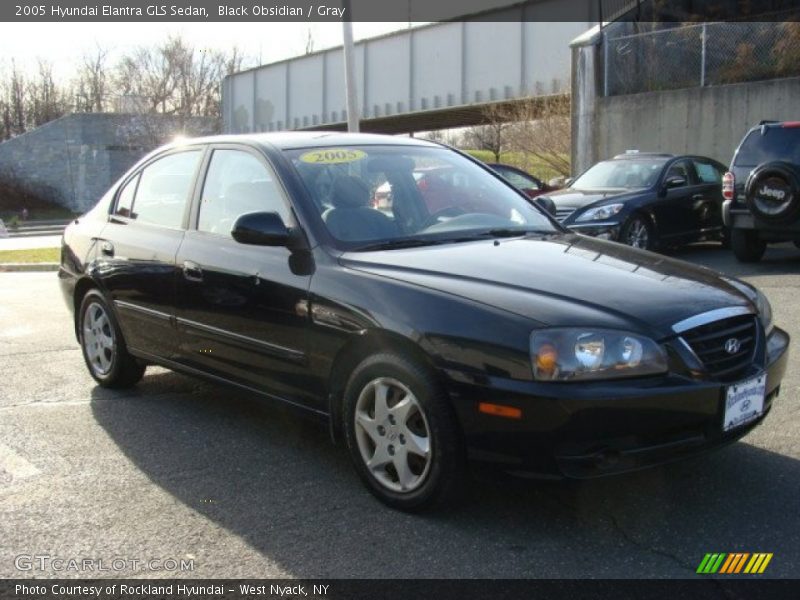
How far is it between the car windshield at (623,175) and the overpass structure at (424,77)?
39.0 feet

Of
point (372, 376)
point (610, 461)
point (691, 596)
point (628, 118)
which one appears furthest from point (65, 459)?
point (628, 118)

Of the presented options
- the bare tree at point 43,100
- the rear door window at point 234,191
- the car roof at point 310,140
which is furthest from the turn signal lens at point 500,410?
the bare tree at point 43,100

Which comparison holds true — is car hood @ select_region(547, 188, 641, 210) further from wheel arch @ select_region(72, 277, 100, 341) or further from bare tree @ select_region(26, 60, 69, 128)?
bare tree @ select_region(26, 60, 69, 128)

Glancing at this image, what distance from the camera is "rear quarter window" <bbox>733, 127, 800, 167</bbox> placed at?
33.0 ft

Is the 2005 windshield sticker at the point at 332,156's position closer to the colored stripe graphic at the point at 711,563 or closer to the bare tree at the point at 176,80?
the colored stripe graphic at the point at 711,563

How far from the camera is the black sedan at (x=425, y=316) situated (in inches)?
125

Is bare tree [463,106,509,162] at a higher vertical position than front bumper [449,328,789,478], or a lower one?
higher

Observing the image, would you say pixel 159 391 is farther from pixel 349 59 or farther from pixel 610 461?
pixel 349 59

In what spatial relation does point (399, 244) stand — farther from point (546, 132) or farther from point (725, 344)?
point (546, 132)

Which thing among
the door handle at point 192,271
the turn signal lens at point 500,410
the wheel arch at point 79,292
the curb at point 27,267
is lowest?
the curb at point 27,267

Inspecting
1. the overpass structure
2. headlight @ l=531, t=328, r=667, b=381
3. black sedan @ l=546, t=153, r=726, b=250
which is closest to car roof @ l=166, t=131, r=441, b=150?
headlight @ l=531, t=328, r=667, b=381

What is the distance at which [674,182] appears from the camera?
38.4ft

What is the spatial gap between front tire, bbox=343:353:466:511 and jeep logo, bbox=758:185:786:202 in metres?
7.76

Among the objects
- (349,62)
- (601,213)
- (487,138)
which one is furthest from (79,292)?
(487,138)
